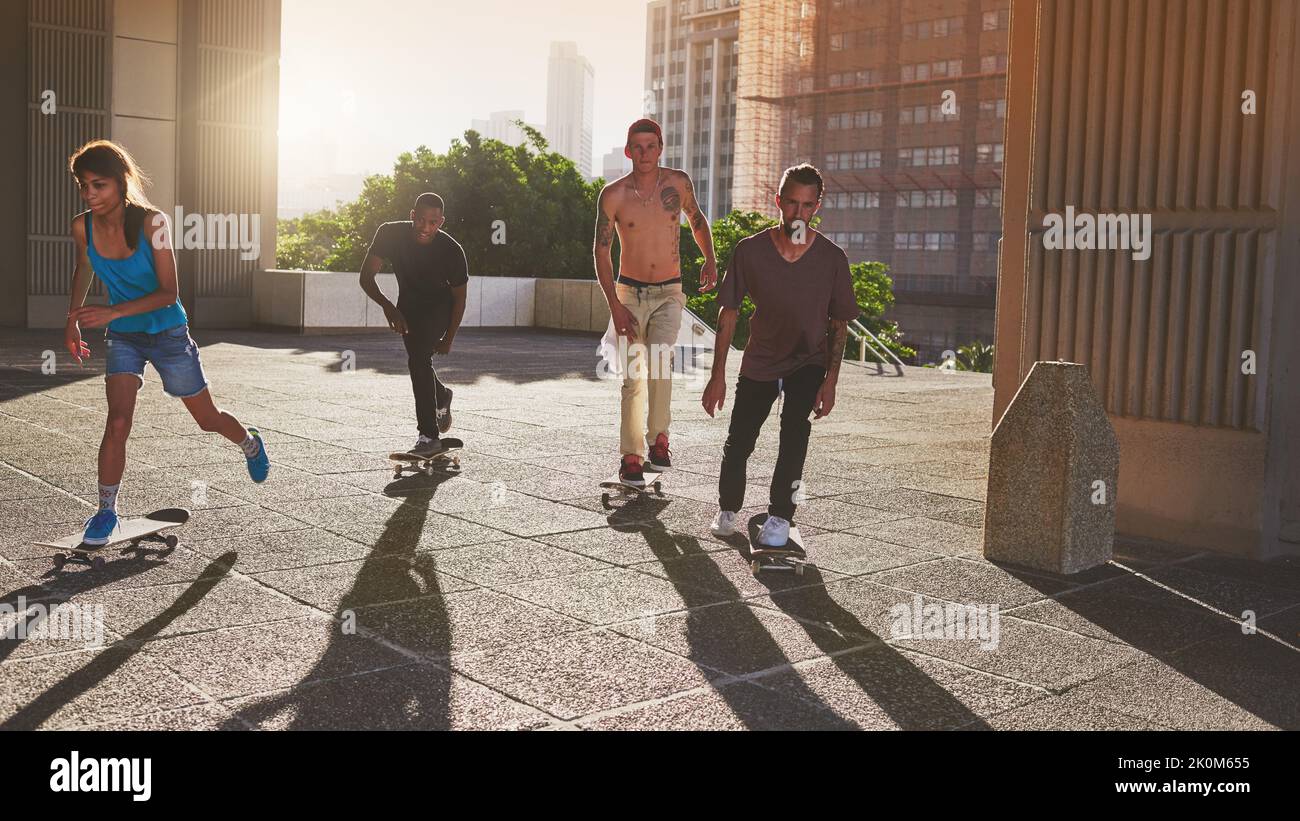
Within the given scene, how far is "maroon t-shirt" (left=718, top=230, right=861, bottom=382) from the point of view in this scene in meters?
5.63

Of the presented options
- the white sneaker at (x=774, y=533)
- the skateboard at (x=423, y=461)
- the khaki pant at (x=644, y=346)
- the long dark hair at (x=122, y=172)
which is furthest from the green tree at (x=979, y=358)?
the long dark hair at (x=122, y=172)

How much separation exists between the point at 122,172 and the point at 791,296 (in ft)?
9.50

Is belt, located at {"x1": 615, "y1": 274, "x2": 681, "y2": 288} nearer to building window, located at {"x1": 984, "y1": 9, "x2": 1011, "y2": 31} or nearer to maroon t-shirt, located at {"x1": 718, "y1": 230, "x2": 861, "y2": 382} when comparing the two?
maroon t-shirt, located at {"x1": 718, "y1": 230, "x2": 861, "y2": 382}

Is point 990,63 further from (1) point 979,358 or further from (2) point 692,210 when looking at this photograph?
(2) point 692,210

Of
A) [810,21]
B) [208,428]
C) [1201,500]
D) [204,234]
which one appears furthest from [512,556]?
[810,21]

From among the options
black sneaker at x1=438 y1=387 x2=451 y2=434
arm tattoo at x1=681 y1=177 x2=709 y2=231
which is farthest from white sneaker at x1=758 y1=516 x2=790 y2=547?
black sneaker at x1=438 y1=387 x2=451 y2=434

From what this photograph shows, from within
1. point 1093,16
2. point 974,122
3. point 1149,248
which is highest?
point 974,122

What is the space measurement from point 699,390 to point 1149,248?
27.2 feet

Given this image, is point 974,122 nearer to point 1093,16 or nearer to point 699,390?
point 699,390

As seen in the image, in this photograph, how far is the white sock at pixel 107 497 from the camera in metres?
5.36

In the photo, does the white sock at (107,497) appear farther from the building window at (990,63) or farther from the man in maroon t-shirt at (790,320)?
the building window at (990,63)

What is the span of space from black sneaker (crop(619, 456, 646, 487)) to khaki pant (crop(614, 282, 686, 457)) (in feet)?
0.18

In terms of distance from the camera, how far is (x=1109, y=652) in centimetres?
432

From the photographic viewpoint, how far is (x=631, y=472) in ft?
23.4
